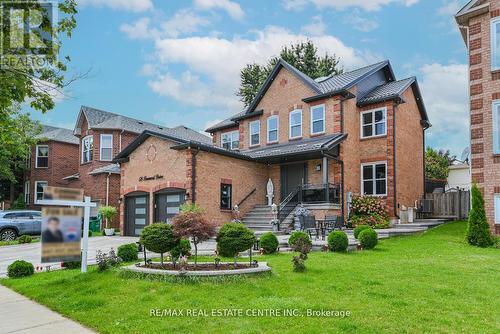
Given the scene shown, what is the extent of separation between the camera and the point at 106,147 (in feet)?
106

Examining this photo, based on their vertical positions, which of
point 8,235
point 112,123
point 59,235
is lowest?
point 8,235

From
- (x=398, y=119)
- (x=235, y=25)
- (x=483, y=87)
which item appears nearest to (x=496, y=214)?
(x=483, y=87)

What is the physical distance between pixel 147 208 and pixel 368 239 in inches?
488

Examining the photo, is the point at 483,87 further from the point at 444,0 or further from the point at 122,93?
the point at 122,93

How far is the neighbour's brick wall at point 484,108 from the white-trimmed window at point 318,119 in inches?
301

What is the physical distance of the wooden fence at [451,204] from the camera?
22.5m

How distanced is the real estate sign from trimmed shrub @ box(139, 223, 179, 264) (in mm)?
1856

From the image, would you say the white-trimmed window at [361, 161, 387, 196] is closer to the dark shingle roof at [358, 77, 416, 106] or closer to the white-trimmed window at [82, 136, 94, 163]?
the dark shingle roof at [358, 77, 416, 106]

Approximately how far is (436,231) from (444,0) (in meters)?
10.3

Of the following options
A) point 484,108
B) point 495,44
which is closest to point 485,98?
point 484,108

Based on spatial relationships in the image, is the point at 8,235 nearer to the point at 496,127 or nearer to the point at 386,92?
the point at 386,92

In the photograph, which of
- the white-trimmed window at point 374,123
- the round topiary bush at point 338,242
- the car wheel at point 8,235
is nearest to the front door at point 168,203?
the car wheel at point 8,235

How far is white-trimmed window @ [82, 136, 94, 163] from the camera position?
32.6 meters

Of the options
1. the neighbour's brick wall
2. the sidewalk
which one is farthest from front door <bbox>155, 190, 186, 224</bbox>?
the neighbour's brick wall
